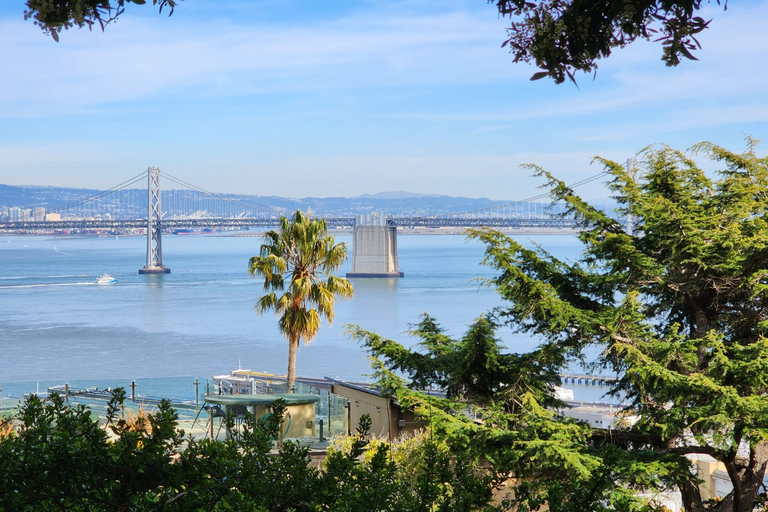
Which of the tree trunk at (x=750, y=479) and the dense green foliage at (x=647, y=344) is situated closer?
the dense green foliage at (x=647, y=344)

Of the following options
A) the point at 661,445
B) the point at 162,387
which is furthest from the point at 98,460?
the point at 162,387

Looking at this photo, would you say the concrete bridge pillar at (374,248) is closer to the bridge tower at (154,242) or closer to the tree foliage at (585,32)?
the bridge tower at (154,242)

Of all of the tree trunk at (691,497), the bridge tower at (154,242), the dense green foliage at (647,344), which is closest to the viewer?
the dense green foliage at (647,344)

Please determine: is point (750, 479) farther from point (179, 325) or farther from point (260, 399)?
point (179, 325)

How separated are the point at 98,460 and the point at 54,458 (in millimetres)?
129

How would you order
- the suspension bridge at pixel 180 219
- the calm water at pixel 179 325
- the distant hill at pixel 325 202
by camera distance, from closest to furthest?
1. the calm water at pixel 179 325
2. the suspension bridge at pixel 180 219
3. the distant hill at pixel 325 202

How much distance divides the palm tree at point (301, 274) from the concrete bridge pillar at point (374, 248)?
206 ft

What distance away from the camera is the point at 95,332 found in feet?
164

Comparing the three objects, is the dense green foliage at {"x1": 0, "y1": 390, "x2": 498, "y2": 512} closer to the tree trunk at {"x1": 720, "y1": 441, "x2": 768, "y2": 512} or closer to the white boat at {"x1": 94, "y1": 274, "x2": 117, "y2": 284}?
the tree trunk at {"x1": 720, "y1": 441, "x2": 768, "y2": 512}

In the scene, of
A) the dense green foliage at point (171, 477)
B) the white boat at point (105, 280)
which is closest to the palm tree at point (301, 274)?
the dense green foliage at point (171, 477)

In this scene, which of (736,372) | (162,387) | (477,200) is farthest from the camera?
(477,200)

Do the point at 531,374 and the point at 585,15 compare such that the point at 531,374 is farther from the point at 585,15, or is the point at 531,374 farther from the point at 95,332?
the point at 95,332

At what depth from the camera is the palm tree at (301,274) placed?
15.4 metres

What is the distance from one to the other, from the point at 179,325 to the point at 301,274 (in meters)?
38.2
